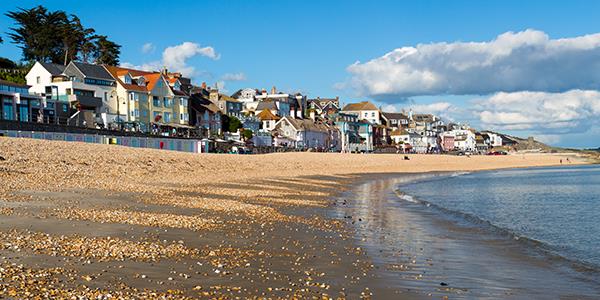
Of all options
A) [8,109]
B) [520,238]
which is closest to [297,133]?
[8,109]

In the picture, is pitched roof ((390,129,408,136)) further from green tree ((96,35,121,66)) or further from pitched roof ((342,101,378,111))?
green tree ((96,35,121,66))

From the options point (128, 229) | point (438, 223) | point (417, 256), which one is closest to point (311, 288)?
point (417, 256)

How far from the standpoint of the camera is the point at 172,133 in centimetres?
7744

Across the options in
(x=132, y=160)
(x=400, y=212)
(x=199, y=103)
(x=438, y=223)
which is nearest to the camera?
(x=438, y=223)

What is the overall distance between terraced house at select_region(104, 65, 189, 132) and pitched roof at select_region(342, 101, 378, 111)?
8565 cm

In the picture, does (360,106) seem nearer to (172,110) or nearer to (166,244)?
(172,110)

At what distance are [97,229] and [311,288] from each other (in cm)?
651

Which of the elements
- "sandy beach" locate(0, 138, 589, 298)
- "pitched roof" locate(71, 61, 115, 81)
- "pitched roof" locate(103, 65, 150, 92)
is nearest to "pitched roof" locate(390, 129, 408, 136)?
"pitched roof" locate(103, 65, 150, 92)

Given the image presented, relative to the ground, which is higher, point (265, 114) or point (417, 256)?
point (265, 114)

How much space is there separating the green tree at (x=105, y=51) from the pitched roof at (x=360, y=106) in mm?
83027

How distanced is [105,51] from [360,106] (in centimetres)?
8673

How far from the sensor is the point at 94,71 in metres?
80.5

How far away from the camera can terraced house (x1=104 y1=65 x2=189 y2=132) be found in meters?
82.1

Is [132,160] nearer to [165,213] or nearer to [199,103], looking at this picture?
[165,213]
